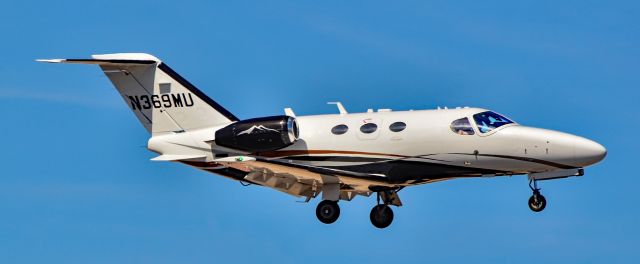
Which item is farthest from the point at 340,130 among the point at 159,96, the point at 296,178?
the point at 159,96

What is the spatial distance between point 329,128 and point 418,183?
2846mm

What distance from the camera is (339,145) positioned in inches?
1268

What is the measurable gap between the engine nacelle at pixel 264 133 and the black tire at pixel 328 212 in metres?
1.97

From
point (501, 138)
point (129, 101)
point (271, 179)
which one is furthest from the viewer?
point (129, 101)

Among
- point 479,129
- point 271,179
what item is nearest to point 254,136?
point 271,179

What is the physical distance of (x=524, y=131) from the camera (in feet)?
101

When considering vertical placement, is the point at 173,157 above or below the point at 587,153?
above

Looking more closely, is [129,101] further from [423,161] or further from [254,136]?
[423,161]

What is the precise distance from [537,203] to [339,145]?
5.49 meters

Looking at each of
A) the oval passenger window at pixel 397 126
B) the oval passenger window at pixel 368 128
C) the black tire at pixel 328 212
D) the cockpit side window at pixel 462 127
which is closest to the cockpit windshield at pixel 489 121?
the cockpit side window at pixel 462 127

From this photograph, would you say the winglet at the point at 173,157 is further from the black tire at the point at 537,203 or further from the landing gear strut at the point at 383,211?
the black tire at the point at 537,203

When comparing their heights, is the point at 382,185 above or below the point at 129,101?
below

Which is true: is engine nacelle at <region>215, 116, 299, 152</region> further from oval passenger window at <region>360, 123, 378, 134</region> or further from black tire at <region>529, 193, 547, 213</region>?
black tire at <region>529, 193, 547, 213</region>

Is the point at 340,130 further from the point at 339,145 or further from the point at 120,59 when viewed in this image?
the point at 120,59
